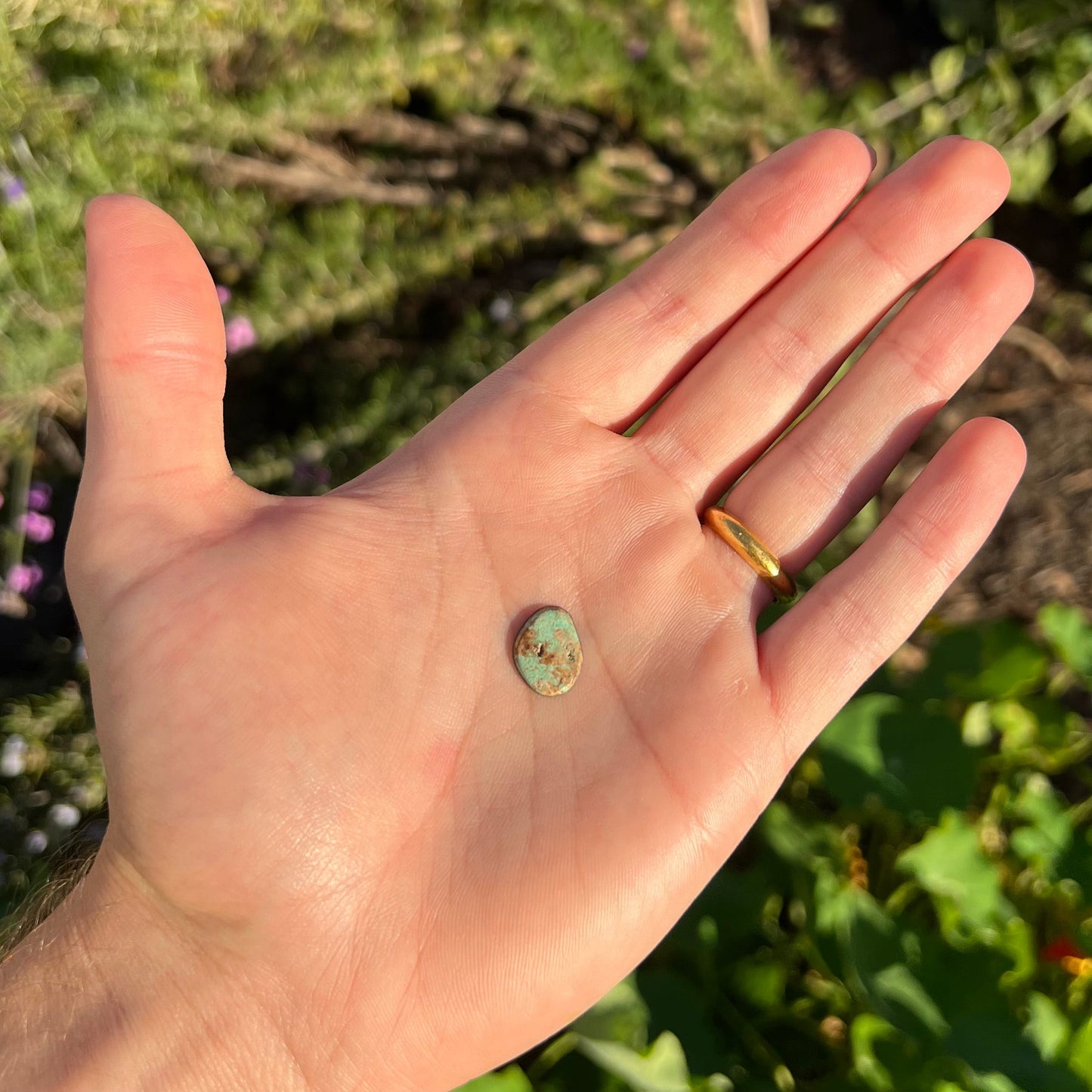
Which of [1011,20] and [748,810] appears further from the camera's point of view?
[1011,20]

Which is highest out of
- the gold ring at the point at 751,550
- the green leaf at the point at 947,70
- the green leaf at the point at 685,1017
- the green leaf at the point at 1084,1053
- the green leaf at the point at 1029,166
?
the green leaf at the point at 947,70

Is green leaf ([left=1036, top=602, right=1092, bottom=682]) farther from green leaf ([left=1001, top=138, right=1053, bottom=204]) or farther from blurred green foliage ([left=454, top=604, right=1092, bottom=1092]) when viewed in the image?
green leaf ([left=1001, top=138, right=1053, bottom=204])

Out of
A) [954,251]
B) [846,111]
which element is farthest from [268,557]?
[846,111]

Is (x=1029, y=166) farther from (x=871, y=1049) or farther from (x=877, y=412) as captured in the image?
(x=871, y=1049)

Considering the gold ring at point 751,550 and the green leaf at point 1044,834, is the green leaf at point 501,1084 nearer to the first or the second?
the gold ring at point 751,550

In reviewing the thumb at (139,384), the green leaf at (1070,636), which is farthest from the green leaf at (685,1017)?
the thumb at (139,384)

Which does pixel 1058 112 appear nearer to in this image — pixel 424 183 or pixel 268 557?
pixel 424 183
